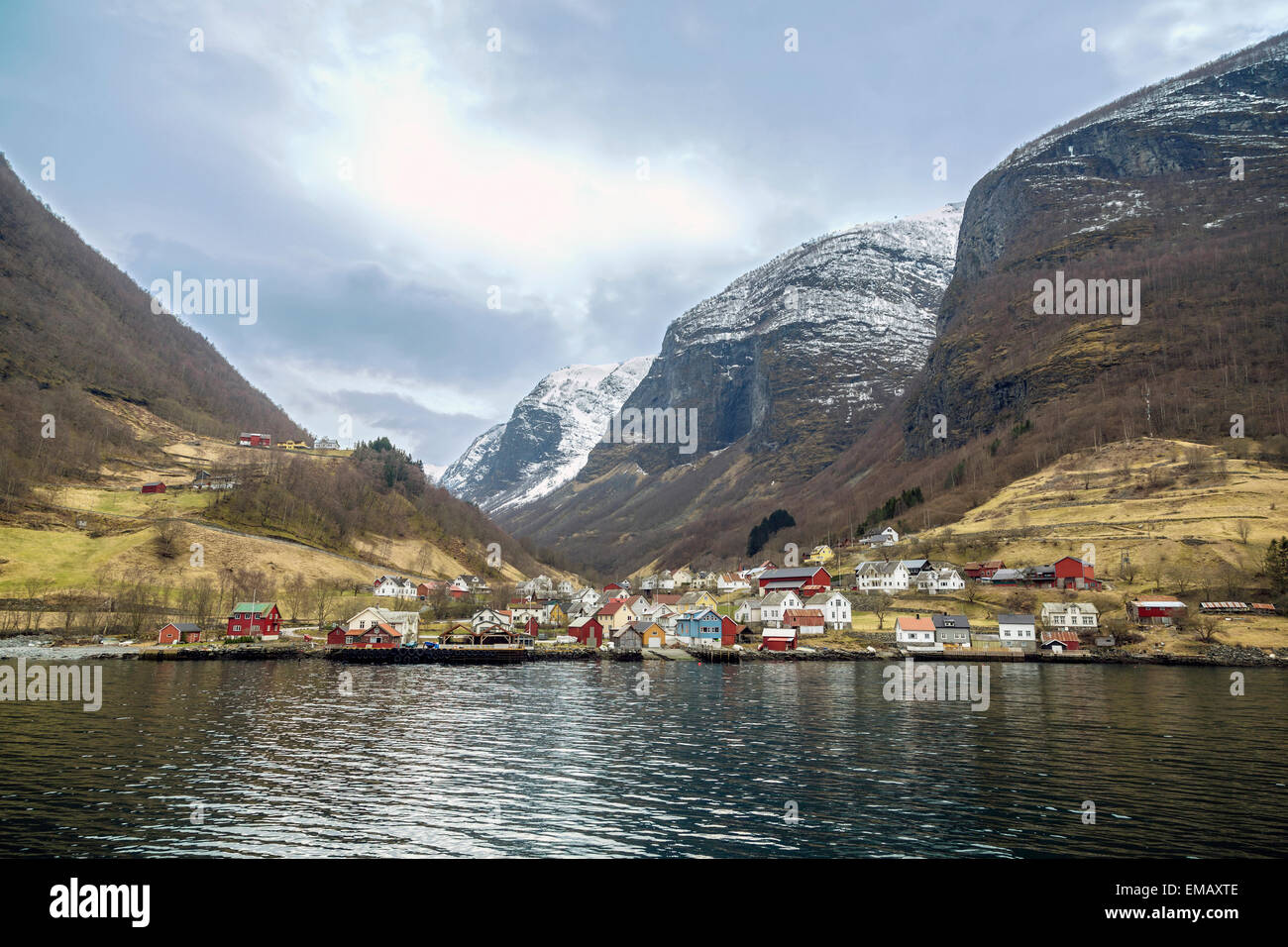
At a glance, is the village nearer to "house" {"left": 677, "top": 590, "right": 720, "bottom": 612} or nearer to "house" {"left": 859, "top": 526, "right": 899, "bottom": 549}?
"house" {"left": 677, "top": 590, "right": 720, "bottom": 612}

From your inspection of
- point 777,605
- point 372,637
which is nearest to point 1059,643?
point 777,605

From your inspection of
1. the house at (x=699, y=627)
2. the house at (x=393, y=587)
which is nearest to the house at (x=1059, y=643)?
the house at (x=699, y=627)

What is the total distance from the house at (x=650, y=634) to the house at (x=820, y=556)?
58.1 meters

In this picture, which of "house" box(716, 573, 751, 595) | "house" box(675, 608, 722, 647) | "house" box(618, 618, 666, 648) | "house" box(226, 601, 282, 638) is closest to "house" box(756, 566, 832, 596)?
"house" box(716, 573, 751, 595)

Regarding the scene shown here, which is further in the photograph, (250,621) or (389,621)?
(389,621)

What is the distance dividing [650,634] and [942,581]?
53.5 metres

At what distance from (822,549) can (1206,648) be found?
92.0m

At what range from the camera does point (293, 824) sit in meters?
26.0

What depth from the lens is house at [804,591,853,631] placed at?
396 feet

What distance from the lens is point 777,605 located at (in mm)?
127500

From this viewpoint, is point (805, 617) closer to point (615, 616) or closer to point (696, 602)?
point (696, 602)
